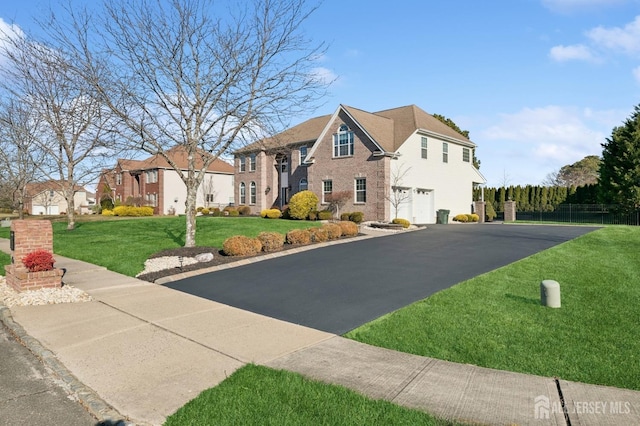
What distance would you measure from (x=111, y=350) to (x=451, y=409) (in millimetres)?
4538

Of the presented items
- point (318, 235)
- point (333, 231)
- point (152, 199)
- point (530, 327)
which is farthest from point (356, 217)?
point (152, 199)

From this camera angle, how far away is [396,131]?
2967 cm

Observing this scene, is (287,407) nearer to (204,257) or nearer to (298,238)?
(204,257)

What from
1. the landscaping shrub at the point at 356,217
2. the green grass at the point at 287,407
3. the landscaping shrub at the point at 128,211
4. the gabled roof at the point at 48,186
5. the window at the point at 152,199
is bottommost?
the green grass at the point at 287,407

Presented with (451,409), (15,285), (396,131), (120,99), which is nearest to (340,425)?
(451,409)

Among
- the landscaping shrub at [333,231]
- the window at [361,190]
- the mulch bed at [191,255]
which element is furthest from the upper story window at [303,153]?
the mulch bed at [191,255]

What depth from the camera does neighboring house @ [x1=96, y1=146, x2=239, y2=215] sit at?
46438mm

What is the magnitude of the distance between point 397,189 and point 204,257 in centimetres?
1745

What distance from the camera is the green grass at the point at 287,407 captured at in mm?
3598

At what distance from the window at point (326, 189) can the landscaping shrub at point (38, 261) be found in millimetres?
21161

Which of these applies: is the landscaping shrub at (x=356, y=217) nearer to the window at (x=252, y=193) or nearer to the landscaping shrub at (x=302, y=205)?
the landscaping shrub at (x=302, y=205)

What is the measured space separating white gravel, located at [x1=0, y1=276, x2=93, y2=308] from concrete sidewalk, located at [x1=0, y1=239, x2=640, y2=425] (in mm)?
528

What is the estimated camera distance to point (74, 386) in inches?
177

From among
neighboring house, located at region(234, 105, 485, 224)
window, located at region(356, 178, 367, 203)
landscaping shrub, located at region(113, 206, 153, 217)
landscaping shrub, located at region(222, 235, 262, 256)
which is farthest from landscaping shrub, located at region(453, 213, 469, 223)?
landscaping shrub, located at region(113, 206, 153, 217)
